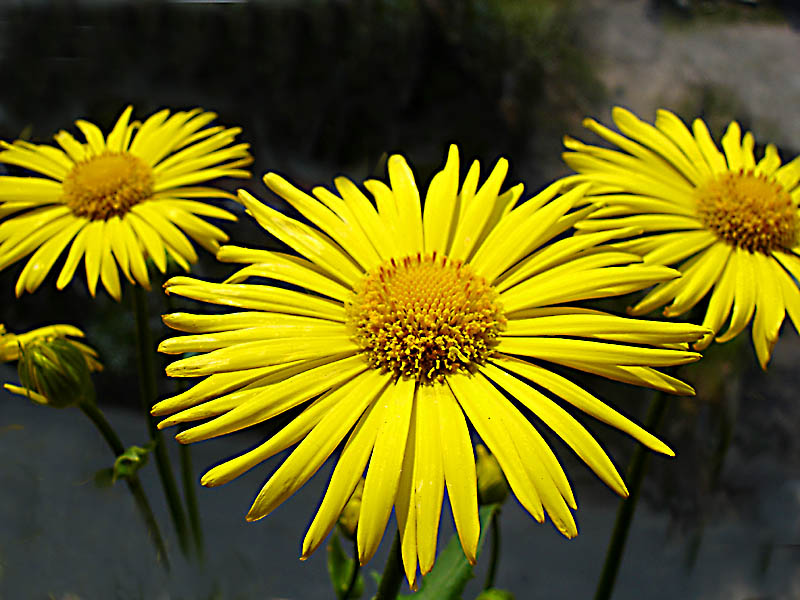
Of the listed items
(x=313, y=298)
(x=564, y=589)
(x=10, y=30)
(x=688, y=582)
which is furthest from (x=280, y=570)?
(x=10, y=30)

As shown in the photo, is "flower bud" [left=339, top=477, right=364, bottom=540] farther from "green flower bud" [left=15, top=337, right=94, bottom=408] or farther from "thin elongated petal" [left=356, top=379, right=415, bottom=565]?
"green flower bud" [left=15, top=337, right=94, bottom=408]

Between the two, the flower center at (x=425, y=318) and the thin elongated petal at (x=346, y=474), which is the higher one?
the flower center at (x=425, y=318)

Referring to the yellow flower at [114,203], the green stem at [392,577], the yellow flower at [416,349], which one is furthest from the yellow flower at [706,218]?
the yellow flower at [114,203]

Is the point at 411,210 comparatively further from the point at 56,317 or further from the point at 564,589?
the point at 56,317

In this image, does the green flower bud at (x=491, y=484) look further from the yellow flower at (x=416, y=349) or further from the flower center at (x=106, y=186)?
the flower center at (x=106, y=186)

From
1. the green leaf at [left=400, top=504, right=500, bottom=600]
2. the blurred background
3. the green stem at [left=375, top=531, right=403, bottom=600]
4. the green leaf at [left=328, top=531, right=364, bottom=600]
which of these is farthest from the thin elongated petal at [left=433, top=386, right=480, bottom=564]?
the blurred background
